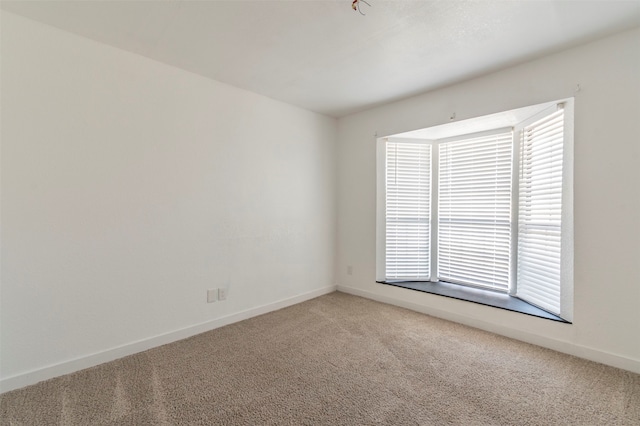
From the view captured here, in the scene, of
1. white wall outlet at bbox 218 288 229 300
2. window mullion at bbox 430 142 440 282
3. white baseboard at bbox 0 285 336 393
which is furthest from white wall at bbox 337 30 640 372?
white wall outlet at bbox 218 288 229 300

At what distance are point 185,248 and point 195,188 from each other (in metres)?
0.58

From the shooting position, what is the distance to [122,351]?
7.70ft

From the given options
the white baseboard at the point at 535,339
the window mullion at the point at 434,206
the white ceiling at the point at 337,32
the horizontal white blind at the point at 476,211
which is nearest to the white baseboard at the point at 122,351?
the white baseboard at the point at 535,339

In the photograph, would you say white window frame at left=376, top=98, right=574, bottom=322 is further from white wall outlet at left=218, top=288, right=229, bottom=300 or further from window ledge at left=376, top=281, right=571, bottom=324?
white wall outlet at left=218, top=288, right=229, bottom=300

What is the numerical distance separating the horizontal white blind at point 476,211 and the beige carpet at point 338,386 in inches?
36.3

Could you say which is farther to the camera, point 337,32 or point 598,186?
point 598,186

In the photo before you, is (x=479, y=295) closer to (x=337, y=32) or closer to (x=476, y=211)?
(x=476, y=211)

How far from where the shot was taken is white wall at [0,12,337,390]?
1961 millimetres

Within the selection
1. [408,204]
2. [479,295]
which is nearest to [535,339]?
[479,295]

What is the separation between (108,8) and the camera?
1.87 metres

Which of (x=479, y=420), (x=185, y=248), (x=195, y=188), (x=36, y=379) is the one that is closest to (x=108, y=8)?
(x=195, y=188)

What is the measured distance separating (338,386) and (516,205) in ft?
8.82

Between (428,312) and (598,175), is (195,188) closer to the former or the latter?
(428,312)

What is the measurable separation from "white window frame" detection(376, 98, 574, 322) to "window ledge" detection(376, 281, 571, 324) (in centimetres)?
12
